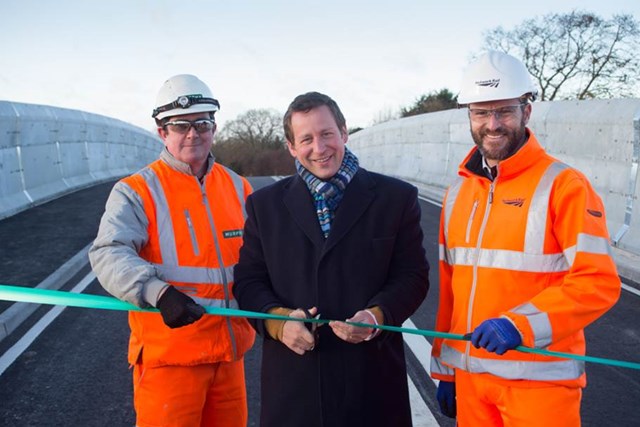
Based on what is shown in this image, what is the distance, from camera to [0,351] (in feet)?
17.7

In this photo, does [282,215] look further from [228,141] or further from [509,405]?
[228,141]

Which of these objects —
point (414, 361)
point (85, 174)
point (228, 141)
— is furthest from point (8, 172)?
point (228, 141)

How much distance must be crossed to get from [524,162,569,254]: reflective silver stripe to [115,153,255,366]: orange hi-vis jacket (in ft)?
4.80

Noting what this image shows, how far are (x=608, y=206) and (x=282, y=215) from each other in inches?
307

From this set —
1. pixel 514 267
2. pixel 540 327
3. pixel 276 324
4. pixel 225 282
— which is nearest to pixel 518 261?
pixel 514 267

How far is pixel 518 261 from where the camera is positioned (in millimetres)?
2531

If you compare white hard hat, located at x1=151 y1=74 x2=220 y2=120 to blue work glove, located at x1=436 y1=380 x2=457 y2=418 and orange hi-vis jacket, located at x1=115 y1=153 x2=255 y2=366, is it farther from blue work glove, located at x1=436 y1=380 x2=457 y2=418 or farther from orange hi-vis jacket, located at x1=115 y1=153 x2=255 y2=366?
blue work glove, located at x1=436 y1=380 x2=457 y2=418

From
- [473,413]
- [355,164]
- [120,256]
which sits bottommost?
[473,413]

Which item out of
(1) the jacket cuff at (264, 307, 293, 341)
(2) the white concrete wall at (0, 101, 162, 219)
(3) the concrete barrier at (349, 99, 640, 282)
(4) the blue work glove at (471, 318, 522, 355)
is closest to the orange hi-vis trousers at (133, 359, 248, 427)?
(1) the jacket cuff at (264, 307, 293, 341)

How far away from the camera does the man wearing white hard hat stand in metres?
2.79

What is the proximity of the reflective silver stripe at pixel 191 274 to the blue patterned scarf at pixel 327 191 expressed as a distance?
67 centimetres

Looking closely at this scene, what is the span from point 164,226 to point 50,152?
1215cm

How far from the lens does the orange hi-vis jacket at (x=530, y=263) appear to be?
7.64ft

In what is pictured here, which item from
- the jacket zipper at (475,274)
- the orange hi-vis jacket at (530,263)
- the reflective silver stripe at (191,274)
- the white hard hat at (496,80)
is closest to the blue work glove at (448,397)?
the orange hi-vis jacket at (530,263)
